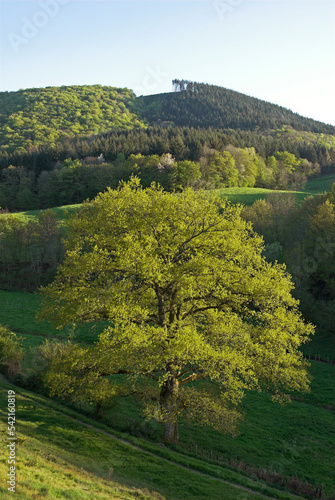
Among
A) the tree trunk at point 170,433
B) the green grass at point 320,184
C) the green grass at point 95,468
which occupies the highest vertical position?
the green grass at point 320,184

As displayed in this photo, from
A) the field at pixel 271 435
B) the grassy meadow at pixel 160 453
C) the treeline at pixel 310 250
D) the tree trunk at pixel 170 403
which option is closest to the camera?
the grassy meadow at pixel 160 453

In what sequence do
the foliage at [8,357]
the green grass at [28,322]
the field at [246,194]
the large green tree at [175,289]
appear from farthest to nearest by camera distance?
the field at [246,194], the green grass at [28,322], the foliage at [8,357], the large green tree at [175,289]

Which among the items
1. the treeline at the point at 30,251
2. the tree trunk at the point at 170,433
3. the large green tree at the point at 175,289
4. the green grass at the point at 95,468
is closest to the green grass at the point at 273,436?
the tree trunk at the point at 170,433

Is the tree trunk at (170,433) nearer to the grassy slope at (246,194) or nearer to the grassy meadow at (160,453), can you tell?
the grassy meadow at (160,453)

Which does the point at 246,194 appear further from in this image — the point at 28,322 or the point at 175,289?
the point at 175,289

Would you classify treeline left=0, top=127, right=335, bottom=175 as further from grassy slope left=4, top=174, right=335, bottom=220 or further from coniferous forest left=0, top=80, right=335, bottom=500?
coniferous forest left=0, top=80, right=335, bottom=500

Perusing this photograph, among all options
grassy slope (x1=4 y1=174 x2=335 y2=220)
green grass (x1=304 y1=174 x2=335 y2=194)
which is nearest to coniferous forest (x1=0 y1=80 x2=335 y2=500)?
grassy slope (x1=4 y1=174 x2=335 y2=220)

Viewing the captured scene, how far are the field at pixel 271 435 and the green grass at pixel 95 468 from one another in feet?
1.86

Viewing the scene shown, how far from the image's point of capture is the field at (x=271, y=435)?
20688 mm

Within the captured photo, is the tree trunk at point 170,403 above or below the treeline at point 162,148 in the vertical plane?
A: below

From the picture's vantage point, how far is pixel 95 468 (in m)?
15.2

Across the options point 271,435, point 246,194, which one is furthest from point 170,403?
point 246,194

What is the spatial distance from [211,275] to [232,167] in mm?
104191

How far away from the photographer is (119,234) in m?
20.3
